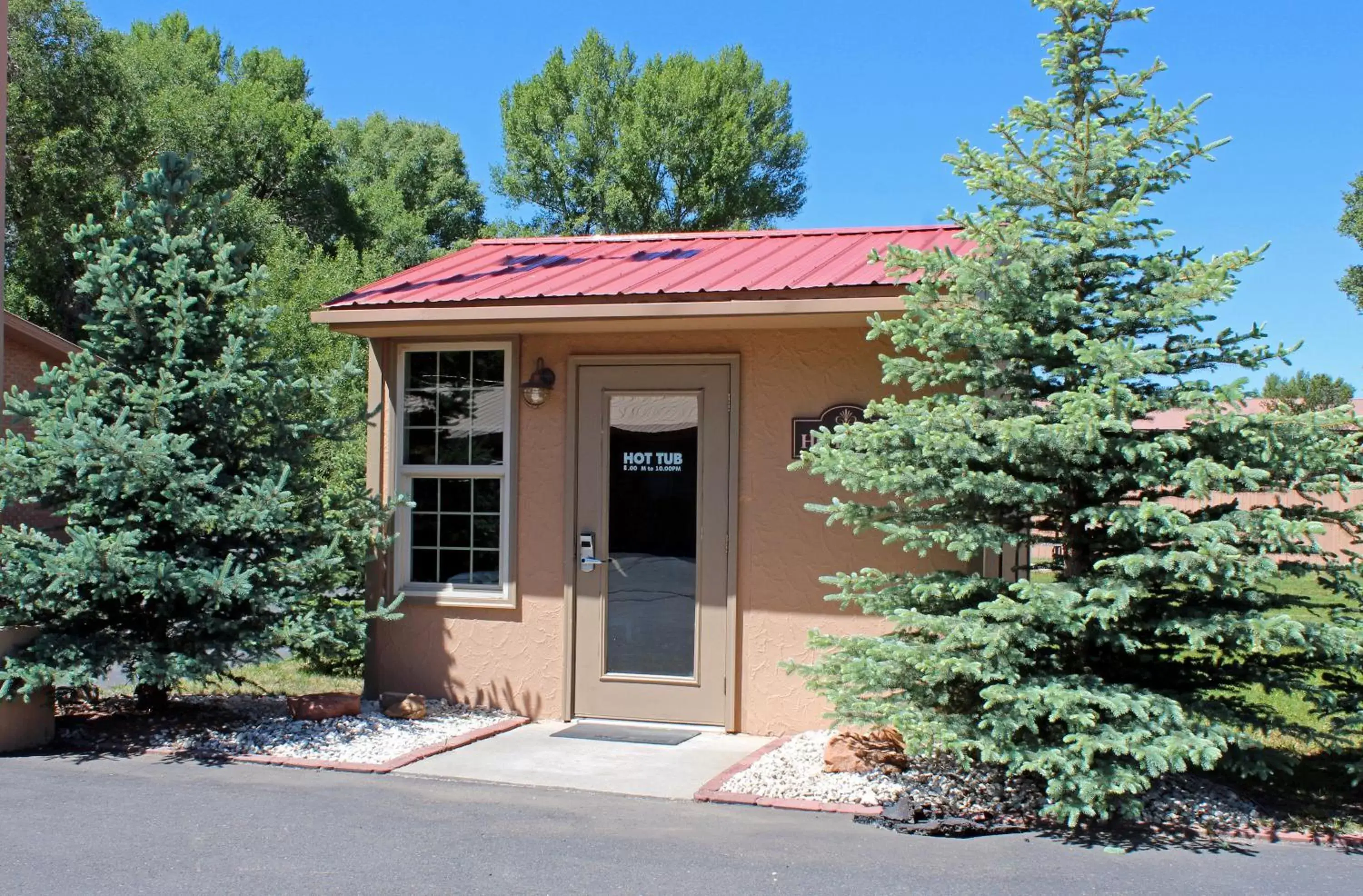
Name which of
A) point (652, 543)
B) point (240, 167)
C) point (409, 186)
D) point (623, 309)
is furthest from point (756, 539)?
point (409, 186)

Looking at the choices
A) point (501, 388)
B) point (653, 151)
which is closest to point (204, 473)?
point (501, 388)

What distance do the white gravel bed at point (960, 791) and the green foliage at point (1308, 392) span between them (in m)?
1.91

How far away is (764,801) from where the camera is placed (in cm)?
601

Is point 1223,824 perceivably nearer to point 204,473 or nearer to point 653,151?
point 204,473

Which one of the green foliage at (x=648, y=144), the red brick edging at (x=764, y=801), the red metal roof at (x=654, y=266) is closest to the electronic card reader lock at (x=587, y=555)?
the red metal roof at (x=654, y=266)

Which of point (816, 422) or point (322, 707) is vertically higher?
point (816, 422)

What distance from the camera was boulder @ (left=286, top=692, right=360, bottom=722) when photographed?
7598mm

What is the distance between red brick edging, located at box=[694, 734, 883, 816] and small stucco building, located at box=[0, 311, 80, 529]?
10.8 meters

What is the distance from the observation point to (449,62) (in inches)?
890

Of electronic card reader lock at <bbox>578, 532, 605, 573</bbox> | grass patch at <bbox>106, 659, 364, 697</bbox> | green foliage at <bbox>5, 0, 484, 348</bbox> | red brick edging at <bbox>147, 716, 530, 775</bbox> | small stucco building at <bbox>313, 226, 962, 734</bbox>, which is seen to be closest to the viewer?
red brick edging at <bbox>147, 716, 530, 775</bbox>

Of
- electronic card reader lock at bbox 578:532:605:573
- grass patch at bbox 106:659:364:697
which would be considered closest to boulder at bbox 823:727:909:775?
electronic card reader lock at bbox 578:532:605:573

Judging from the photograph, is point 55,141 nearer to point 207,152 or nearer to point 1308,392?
point 207,152

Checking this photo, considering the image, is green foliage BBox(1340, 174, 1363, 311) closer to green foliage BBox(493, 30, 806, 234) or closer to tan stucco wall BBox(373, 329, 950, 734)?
green foliage BBox(493, 30, 806, 234)

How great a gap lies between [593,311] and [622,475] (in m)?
1.15
